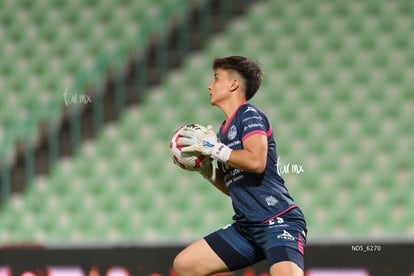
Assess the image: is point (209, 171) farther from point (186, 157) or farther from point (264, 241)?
point (264, 241)

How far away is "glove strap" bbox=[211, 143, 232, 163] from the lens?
12.7 feet

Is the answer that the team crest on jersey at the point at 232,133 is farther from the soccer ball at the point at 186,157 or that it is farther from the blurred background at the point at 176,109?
the blurred background at the point at 176,109

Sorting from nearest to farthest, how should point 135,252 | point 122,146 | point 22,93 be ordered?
point 135,252 → point 122,146 → point 22,93

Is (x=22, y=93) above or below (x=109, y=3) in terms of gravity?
below

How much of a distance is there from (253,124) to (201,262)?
741 millimetres

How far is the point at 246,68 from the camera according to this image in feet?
13.7

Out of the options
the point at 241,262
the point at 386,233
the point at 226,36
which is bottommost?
the point at 241,262

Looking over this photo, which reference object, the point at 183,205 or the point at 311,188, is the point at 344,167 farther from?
the point at 183,205

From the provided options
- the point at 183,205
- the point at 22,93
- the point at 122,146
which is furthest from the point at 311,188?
the point at 22,93

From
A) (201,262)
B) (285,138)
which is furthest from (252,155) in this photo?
(285,138)

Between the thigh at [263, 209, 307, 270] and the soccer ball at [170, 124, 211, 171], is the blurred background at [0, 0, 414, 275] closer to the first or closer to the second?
the soccer ball at [170, 124, 211, 171]

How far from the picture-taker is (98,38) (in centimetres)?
847

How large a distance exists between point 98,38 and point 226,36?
4.02ft

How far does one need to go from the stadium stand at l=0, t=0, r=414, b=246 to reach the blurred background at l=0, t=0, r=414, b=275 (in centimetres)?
1
